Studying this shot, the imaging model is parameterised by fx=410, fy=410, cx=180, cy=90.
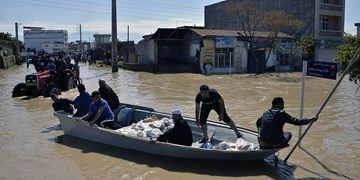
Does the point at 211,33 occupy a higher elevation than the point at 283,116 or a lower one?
higher

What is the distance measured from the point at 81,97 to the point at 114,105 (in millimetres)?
1083

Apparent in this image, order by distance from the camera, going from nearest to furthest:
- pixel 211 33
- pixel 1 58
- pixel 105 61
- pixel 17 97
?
pixel 17 97
pixel 211 33
pixel 1 58
pixel 105 61

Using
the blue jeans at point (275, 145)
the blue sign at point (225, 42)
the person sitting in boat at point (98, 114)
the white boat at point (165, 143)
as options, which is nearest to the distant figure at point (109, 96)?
the white boat at point (165, 143)

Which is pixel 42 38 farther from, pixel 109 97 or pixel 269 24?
pixel 109 97

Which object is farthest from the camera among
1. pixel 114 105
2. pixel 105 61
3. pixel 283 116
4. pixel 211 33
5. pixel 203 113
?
pixel 105 61

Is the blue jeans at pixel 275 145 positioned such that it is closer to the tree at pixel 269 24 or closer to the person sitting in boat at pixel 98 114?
the person sitting in boat at pixel 98 114

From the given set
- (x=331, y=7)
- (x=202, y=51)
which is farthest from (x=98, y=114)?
(x=331, y=7)

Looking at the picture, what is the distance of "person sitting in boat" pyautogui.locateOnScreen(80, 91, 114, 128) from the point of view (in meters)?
9.77

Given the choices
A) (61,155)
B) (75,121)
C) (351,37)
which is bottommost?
(61,155)

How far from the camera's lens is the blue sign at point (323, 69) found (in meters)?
8.67

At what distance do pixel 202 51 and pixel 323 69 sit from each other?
25.6m

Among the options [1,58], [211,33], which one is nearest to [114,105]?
[211,33]

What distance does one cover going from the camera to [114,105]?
37.4 feet

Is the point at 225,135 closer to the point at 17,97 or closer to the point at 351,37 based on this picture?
the point at 351,37
